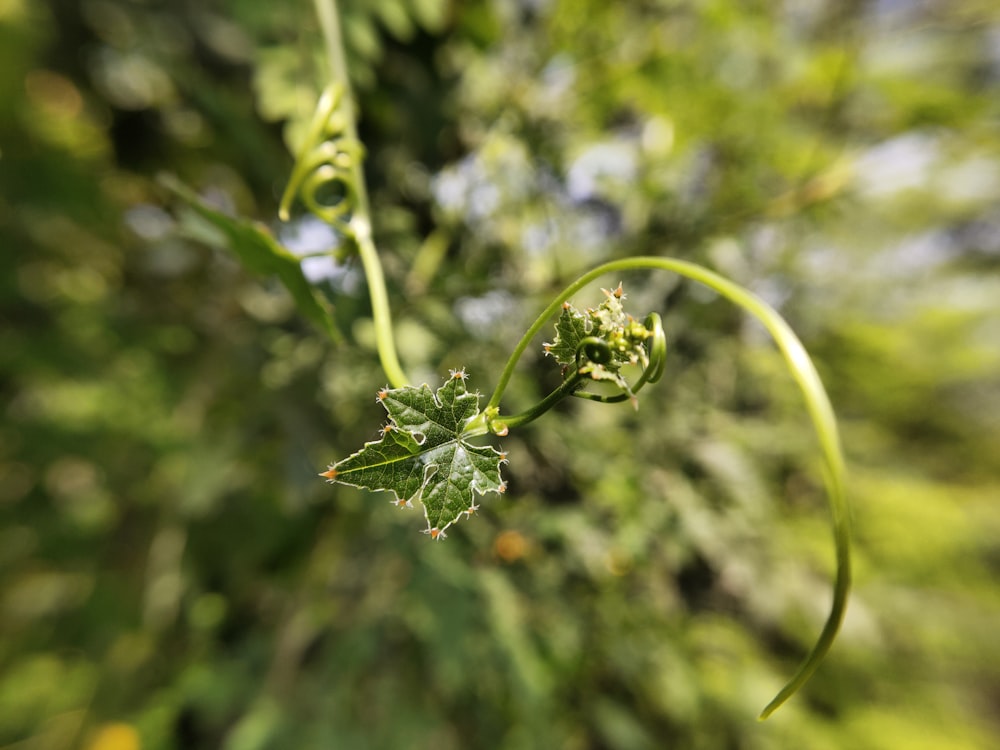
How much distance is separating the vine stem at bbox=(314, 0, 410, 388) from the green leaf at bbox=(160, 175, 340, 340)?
0.03 metres

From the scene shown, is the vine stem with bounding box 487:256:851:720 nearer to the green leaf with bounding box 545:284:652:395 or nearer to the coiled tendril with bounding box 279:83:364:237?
the green leaf with bounding box 545:284:652:395

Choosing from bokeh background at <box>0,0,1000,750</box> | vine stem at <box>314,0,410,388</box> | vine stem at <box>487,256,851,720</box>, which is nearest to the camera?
vine stem at <box>487,256,851,720</box>

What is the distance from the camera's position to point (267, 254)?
284mm

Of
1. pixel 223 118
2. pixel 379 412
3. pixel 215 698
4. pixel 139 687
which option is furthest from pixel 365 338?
pixel 139 687

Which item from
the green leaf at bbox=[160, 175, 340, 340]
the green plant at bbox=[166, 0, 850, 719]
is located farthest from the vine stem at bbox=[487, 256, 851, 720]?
the green leaf at bbox=[160, 175, 340, 340]

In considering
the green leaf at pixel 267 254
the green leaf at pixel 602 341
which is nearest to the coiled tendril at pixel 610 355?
the green leaf at pixel 602 341

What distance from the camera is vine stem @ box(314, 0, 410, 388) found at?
0.28 meters

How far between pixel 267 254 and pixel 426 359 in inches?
10.1

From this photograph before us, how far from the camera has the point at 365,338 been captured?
0.48 m

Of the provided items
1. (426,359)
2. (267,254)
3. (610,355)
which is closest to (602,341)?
(610,355)

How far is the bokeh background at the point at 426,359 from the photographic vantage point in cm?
60

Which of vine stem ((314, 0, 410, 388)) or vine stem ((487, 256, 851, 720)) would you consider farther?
vine stem ((314, 0, 410, 388))

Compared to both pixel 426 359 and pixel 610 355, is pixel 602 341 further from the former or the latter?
pixel 426 359

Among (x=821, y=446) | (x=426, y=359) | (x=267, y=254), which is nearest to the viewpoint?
(x=821, y=446)
